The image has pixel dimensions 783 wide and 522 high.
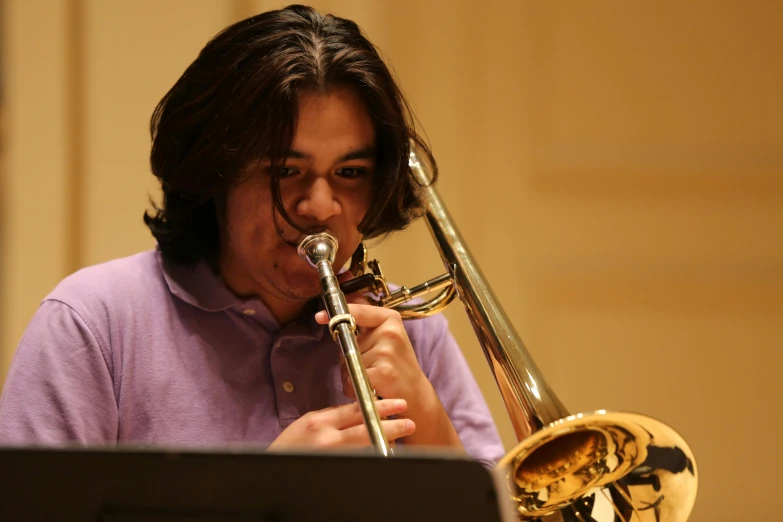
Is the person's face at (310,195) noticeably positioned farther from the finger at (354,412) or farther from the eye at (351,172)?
the finger at (354,412)

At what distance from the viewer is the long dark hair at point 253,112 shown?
44.0 inches

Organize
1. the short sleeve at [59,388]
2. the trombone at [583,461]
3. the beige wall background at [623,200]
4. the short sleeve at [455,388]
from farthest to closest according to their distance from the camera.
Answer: the beige wall background at [623,200] → the short sleeve at [455,388] → the short sleeve at [59,388] → the trombone at [583,461]

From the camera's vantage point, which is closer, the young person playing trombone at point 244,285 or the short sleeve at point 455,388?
the young person playing trombone at point 244,285

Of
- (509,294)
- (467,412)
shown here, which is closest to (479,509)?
(467,412)

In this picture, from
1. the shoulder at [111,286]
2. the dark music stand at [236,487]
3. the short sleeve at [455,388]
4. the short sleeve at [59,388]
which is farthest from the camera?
the short sleeve at [455,388]

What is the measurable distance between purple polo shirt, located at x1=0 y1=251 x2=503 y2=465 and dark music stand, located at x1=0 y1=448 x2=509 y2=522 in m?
0.45

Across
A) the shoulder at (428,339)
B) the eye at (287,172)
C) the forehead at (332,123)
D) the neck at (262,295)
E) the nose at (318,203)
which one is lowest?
the shoulder at (428,339)

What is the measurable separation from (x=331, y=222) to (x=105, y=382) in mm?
362

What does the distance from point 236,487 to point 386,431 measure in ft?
1.21

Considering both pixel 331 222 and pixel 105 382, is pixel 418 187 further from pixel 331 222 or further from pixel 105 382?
pixel 105 382

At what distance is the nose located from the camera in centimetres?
110

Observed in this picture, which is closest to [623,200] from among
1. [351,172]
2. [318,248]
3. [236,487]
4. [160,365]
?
[351,172]

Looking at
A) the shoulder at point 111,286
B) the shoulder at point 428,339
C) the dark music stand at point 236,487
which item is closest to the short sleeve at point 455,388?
the shoulder at point 428,339

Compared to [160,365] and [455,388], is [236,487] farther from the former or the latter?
[455,388]
